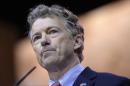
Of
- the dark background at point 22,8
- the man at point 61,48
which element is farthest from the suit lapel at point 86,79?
→ the dark background at point 22,8

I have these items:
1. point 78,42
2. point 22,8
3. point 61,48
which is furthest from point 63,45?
point 22,8

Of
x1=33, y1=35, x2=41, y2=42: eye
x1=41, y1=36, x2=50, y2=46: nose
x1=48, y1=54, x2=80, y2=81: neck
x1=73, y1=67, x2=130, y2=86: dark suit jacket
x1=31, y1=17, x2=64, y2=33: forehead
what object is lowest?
x1=73, y1=67, x2=130, y2=86: dark suit jacket

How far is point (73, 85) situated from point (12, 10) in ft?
9.78

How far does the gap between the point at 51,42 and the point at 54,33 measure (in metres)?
0.05

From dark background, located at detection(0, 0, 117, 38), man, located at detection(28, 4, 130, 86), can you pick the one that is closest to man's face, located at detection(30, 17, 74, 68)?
man, located at detection(28, 4, 130, 86)

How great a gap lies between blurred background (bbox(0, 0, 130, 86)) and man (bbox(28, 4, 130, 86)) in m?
1.64

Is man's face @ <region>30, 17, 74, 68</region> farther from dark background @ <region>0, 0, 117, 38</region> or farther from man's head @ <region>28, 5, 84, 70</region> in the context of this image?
dark background @ <region>0, 0, 117, 38</region>

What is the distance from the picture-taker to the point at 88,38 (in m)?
4.61

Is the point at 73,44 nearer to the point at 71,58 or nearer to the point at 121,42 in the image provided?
the point at 71,58

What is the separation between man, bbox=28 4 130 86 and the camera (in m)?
2.35

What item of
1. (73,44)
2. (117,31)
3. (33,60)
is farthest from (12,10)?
(73,44)

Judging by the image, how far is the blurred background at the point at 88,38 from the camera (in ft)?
14.2

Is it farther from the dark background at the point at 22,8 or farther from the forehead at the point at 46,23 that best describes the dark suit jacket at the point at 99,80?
the dark background at the point at 22,8

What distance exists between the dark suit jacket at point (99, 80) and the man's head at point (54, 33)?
0.37 feet
